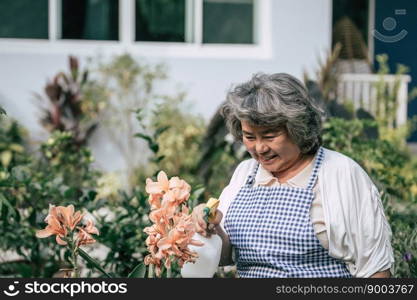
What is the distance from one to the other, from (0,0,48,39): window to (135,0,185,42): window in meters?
0.97

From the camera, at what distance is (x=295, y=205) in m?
2.69

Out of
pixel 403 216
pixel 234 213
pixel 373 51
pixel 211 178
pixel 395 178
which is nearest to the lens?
pixel 234 213

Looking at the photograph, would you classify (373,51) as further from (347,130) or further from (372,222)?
(372,222)

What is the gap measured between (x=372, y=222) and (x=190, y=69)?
5.76 m

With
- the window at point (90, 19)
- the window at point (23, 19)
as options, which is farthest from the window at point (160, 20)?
the window at point (23, 19)

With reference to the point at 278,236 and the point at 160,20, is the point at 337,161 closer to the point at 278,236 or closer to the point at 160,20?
the point at 278,236

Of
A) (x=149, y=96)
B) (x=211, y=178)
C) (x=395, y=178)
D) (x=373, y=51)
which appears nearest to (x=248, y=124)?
(x=395, y=178)

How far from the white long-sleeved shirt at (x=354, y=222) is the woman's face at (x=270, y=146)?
0.15m

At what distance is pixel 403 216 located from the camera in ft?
12.5

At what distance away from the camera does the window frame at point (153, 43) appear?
7988mm

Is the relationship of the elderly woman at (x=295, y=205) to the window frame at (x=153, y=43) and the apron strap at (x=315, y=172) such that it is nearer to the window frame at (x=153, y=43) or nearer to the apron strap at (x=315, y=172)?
the apron strap at (x=315, y=172)

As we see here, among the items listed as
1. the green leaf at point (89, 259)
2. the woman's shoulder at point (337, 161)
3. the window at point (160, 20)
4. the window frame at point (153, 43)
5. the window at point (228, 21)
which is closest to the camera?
the green leaf at point (89, 259)

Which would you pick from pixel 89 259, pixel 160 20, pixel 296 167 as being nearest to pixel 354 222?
pixel 296 167

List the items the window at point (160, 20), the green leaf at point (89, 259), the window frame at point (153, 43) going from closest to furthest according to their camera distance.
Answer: the green leaf at point (89, 259), the window frame at point (153, 43), the window at point (160, 20)
